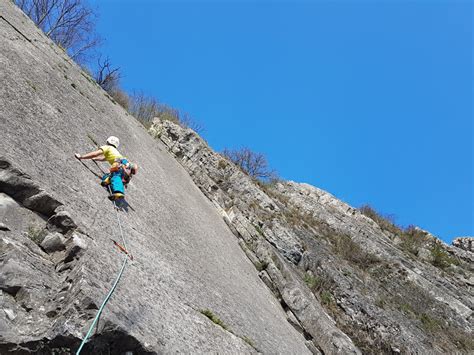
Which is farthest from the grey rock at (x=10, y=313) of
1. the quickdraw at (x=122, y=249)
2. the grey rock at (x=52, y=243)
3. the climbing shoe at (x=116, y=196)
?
the climbing shoe at (x=116, y=196)

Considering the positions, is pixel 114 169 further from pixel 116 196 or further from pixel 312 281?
pixel 312 281

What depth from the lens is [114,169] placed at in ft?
23.1

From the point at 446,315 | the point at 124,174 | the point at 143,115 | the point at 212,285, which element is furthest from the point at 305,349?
the point at 143,115

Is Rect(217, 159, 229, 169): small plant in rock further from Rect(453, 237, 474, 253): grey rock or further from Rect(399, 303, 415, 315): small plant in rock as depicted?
Rect(453, 237, 474, 253): grey rock

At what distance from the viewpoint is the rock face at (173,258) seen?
382 centimetres

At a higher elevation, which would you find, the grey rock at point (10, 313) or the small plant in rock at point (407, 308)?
the small plant in rock at point (407, 308)

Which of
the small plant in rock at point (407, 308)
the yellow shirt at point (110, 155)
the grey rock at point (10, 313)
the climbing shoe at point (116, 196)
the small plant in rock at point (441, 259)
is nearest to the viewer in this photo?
the grey rock at point (10, 313)

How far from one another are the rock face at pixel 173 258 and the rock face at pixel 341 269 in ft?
0.18

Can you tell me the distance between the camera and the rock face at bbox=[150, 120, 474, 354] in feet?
36.8

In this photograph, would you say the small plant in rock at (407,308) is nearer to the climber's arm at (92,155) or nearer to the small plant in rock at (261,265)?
the small plant in rock at (261,265)

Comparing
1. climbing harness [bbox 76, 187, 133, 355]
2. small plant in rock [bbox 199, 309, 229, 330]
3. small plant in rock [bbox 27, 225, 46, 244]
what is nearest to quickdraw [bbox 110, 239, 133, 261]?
climbing harness [bbox 76, 187, 133, 355]

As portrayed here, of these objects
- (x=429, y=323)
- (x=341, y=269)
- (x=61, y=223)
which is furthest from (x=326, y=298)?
(x=61, y=223)

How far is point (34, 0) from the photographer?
81.0ft

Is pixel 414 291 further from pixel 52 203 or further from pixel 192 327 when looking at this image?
pixel 52 203
